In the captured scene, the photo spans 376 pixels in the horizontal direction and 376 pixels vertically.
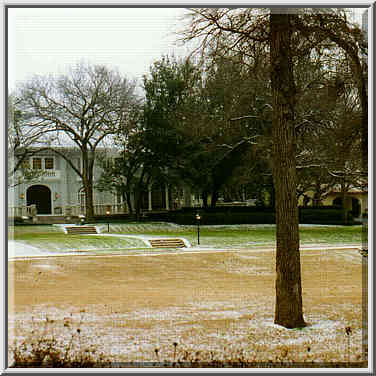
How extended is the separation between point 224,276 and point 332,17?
3747mm

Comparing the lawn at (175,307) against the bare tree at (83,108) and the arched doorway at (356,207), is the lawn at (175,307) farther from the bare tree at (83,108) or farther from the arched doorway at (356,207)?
the bare tree at (83,108)

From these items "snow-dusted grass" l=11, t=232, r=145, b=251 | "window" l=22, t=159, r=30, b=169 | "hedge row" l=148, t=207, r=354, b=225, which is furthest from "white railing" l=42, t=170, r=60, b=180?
"hedge row" l=148, t=207, r=354, b=225

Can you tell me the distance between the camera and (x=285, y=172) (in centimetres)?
301

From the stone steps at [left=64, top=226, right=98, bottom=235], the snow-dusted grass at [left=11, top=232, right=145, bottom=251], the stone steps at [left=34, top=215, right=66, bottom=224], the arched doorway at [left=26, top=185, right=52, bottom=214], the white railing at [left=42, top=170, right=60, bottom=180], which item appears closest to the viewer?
the arched doorway at [left=26, top=185, right=52, bottom=214]

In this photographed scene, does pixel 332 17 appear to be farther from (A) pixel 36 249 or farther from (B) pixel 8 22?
(A) pixel 36 249

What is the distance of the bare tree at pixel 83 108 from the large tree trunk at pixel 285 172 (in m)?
2.84

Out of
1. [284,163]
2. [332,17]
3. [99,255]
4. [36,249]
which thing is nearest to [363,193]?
[284,163]

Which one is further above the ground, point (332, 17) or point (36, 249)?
point (332, 17)

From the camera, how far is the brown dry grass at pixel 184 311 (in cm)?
263

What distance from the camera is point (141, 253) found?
23.0ft

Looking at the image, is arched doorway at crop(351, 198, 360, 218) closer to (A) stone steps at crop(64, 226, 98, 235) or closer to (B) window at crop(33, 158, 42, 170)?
(B) window at crop(33, 158, 42, 170)

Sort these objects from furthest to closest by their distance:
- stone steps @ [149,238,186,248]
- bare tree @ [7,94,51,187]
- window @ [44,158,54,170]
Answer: stone steps @ [149,238,186,248] < window @ [44,158,54,170] < bare tree @ [7,94,51,187]

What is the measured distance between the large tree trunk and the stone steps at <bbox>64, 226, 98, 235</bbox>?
353 centimetres

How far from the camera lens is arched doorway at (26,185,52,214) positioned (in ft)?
15.1
